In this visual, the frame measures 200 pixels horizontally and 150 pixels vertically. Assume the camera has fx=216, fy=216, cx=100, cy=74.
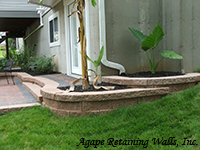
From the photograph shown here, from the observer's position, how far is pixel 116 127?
3.24 metres

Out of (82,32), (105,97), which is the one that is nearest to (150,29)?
(82,32)

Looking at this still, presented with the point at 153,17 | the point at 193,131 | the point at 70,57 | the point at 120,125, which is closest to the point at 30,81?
the point at 70,57

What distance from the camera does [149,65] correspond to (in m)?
5.88

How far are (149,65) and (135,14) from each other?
1410mm

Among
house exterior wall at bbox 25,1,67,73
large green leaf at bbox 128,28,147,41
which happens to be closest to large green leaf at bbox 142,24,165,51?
large green leaf at bbox 128,28,147,41

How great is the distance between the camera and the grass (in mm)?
2885

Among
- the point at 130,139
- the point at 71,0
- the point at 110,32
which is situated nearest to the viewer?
the point at 130,139

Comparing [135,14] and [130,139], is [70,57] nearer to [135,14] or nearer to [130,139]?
[135,14]

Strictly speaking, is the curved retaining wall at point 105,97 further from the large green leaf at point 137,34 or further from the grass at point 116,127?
the large green leaf at point 137,34

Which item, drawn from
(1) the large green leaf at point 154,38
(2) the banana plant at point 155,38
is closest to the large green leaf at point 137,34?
(2) the banana plant at point 155,38

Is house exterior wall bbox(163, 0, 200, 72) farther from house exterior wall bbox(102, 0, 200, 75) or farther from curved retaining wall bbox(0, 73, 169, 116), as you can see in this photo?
curved retaining wall bbox(0, 73, 169, 116)

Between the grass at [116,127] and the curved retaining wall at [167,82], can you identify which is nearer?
the grass at [116,127]

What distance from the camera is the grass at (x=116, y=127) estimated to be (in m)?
2.88

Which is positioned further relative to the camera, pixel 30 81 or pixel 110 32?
pixel 30 81
